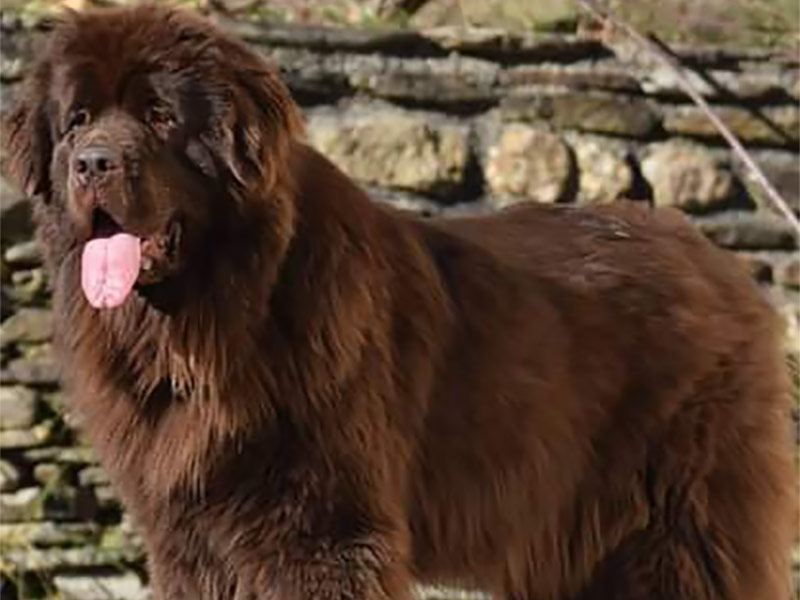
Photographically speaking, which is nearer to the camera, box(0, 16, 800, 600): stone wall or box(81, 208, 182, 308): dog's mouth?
box(81, 208, 182, 308): dog's mouth

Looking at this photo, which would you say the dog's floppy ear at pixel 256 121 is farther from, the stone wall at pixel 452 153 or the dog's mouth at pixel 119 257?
the stone wall at pixel 452 153

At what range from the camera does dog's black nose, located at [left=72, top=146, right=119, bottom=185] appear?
3439 millimetres

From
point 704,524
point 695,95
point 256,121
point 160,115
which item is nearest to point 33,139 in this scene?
point 160,115

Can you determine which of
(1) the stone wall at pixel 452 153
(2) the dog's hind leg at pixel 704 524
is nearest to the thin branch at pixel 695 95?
(1) the stone wall at pixel 452 153

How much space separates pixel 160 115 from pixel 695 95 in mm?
2453

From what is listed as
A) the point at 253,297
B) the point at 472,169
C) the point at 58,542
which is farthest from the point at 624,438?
the point at 58,542

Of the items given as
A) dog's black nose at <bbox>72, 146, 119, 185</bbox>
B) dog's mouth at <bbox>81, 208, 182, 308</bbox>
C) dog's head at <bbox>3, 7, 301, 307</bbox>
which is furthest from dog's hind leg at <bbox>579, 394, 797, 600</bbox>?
dog's black nose at <bbox>72, 146, 119, 185</bbox>

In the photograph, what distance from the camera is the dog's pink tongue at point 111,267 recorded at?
3.54 metres

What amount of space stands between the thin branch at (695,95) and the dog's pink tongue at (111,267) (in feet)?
8.18

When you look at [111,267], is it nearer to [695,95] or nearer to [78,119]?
[78,119]

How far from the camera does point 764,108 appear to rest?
18.9 ft

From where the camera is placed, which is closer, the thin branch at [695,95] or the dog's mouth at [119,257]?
the dog's mouth at [119,257]

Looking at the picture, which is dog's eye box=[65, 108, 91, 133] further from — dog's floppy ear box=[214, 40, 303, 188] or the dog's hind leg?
the dog's hind leg

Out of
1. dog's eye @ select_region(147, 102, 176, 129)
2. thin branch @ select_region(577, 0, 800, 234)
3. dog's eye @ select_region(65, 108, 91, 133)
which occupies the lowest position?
thin branch @ select_region(577, 0, 800, 234)
